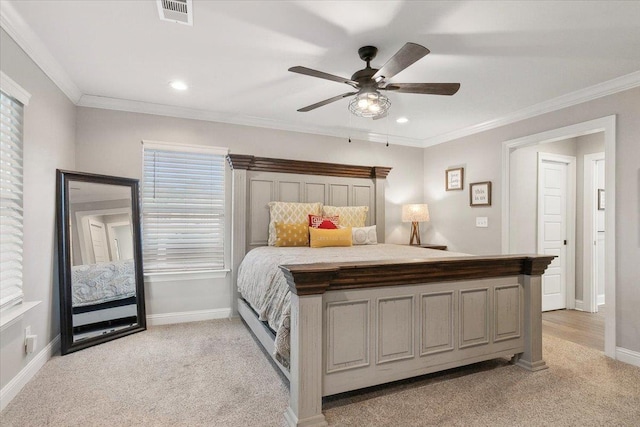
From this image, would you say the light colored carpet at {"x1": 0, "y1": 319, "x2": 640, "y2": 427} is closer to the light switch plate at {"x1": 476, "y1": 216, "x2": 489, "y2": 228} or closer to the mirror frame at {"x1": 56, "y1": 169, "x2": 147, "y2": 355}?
the mirror frame at {"x1": 56, "y1": 169, "x2": 147, "y2": 355}

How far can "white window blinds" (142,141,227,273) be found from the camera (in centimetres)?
371

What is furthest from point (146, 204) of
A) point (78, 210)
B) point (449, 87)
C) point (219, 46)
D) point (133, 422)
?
point (449, 87)

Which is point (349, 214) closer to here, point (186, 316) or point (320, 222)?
point (320, 222)

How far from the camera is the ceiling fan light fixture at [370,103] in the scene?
244cm

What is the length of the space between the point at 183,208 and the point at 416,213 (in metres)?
3.17

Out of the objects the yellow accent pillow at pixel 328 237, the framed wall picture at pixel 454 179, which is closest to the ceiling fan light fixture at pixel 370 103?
the yellow accent pillow at pixel 328 237

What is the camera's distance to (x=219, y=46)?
243 centimetres

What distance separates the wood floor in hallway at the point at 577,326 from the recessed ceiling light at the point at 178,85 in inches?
179

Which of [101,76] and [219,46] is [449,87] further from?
[101,76]

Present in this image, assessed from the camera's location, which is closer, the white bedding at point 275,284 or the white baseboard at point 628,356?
the white bedding at point 275,284

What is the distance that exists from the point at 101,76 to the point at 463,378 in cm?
395

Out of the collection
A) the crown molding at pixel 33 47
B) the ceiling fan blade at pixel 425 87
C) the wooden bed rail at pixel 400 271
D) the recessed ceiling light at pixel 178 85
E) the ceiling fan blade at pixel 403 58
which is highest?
the recessed ceiling light at pixel 178 85

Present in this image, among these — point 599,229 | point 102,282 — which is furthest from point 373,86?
point 599,229

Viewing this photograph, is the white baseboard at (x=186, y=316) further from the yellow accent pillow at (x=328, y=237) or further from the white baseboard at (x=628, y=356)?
the white baseboard at (x=628, y=356)
